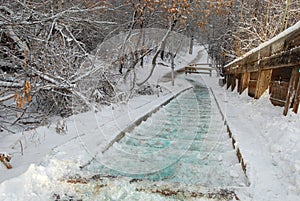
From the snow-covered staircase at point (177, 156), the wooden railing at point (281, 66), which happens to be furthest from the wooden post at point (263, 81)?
the snow-covered staircase at point (177, 156)

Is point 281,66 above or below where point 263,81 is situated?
above

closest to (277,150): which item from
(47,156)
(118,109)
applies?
(47,156)

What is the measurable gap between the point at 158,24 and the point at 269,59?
244 inches

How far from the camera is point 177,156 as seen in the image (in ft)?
8.76

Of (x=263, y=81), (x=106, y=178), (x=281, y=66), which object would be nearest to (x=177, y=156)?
(x=106, y=178)

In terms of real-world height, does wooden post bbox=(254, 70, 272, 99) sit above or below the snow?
above

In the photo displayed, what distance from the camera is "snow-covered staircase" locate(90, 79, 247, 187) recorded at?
2.17m

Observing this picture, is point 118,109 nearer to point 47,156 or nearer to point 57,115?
point 57,115

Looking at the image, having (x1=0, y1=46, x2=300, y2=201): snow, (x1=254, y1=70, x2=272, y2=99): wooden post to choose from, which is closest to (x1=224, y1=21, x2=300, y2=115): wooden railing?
(x1=254, y1=70, x2=272, y2=99): wooden post

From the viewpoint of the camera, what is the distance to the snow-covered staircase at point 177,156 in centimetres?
217

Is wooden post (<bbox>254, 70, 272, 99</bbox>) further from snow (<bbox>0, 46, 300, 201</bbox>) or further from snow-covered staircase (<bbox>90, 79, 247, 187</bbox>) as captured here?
snow-covered staircase (<bbox>90, 79, 247, 187</bbox>)

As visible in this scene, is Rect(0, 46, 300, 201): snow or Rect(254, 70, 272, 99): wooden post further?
Rect(254, 70, 272, 99): wooden post

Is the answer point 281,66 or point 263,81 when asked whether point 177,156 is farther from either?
point 263,81

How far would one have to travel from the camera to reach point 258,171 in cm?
197
